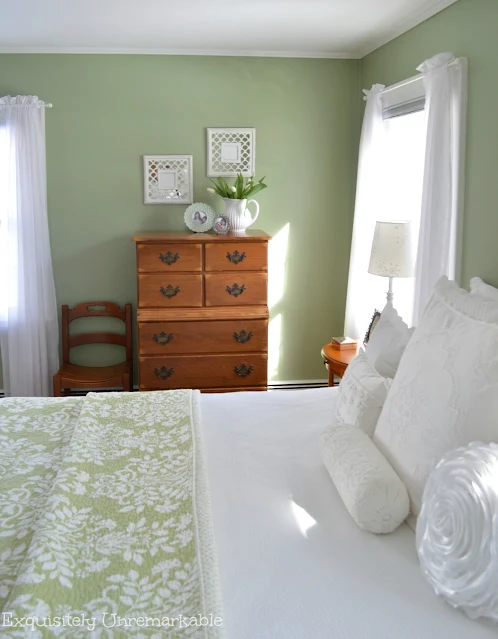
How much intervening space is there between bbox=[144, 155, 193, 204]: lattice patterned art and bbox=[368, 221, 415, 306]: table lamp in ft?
5.46

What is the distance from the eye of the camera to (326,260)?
470 cm

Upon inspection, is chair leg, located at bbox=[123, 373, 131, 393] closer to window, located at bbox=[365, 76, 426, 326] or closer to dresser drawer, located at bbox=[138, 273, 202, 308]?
dresser drawer, located at bbox=[138, 273, 202, 308]

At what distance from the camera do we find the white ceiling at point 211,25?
3180 mm

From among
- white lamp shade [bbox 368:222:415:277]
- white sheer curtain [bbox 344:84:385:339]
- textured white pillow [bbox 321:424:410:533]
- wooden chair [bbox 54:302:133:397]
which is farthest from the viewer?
wooden chair [bbox 54:302:133:397]

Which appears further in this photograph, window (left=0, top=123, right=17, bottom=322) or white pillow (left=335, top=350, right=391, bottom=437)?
window (left=0, top=123, right=17, bottom=322)

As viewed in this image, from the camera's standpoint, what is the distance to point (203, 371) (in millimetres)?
4066

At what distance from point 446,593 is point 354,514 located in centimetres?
35

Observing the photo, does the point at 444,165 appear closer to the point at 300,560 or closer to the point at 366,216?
the point at 366,216

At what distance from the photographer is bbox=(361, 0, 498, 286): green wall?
8.74ft

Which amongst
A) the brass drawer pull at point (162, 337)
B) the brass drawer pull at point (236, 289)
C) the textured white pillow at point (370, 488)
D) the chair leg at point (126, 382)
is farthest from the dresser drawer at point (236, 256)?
the textured white pillow at point (370, 488)

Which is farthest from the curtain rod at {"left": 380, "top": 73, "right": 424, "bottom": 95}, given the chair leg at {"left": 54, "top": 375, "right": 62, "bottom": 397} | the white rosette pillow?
the chair leg at {"left": 54, "top": 375, "right": 62, "bottom": 397}

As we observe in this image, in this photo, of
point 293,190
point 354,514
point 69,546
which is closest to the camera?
point 69,546

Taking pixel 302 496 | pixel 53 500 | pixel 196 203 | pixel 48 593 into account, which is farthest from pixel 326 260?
pixel 48 593

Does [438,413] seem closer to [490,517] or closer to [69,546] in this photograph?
[490,517]
